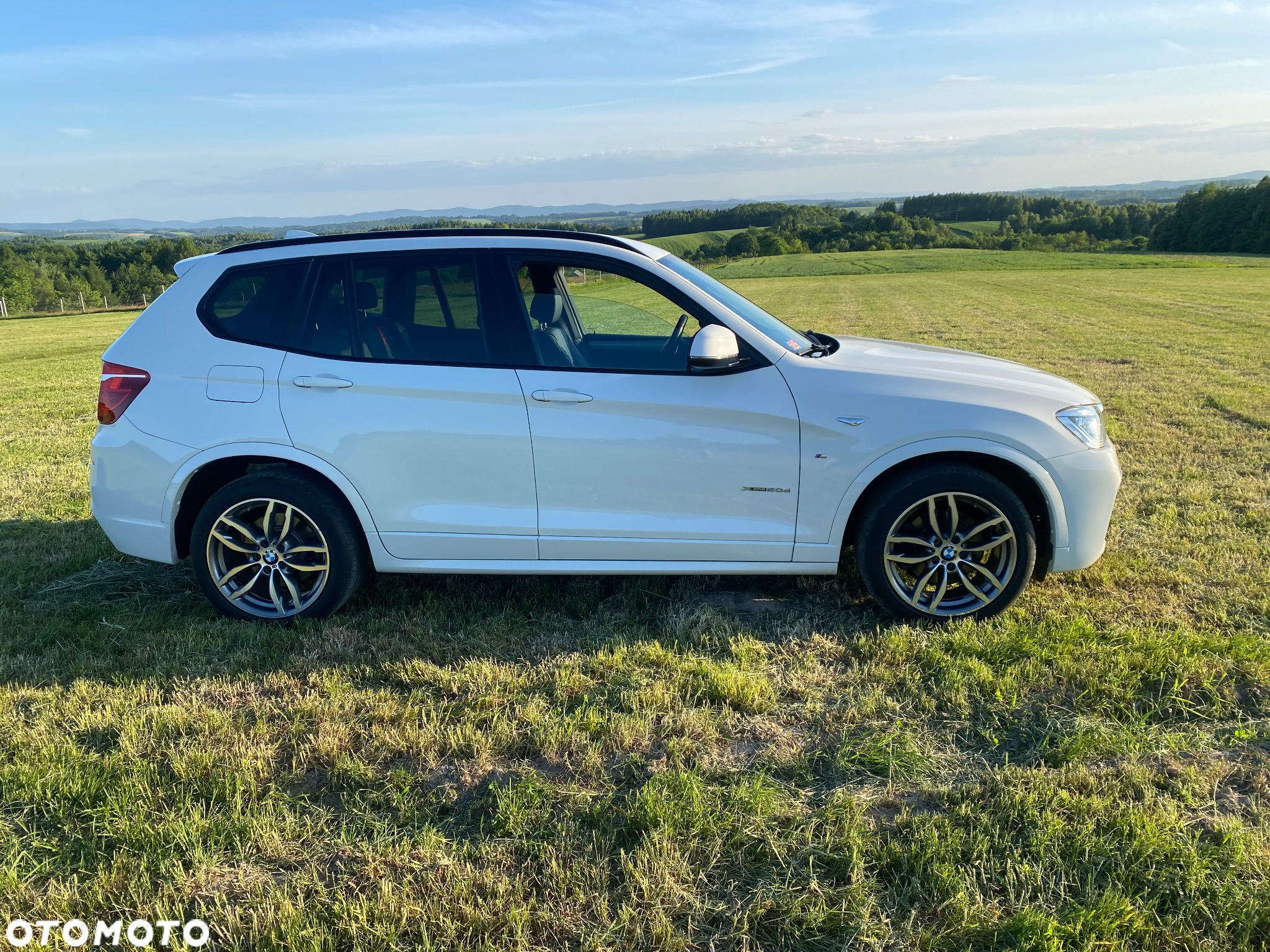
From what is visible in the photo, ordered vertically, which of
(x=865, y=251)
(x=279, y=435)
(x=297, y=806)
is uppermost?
(x=865, y=251)

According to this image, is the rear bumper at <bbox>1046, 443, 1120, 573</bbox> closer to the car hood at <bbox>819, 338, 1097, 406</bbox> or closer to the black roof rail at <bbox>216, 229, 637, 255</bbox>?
the car hood at <bbox>819, 338, 1097, 406</bbox>

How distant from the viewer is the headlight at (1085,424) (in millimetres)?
3945

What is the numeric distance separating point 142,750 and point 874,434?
3277mm

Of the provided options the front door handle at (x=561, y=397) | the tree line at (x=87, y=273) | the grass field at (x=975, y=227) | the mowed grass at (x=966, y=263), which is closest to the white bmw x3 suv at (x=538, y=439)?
the front door handle at (x=561, y=397)

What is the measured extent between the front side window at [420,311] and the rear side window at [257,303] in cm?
33

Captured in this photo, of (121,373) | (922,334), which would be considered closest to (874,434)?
(121,373)

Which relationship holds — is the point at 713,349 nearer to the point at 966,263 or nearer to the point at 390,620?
the point at 390,620

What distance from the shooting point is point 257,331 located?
13.4 feet

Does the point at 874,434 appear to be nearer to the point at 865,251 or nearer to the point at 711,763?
the point at 711,763

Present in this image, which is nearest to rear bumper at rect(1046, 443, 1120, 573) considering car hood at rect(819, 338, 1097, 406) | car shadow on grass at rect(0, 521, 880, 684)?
car hood at rect(819, 338, 1097, 406)

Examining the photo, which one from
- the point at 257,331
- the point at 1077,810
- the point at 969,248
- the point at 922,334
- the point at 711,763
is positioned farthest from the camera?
the point at 969,248

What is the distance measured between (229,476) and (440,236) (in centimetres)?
164

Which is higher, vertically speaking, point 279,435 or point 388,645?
point 279,435

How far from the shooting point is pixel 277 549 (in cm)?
417
